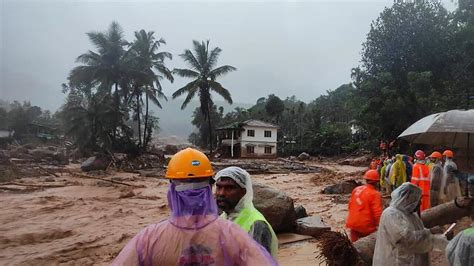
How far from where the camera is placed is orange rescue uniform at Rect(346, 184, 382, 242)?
4.54 metres

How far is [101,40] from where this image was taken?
29484mm

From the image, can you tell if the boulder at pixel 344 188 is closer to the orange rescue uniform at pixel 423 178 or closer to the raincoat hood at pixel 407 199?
the orange rescue uniform at pixel 423 178

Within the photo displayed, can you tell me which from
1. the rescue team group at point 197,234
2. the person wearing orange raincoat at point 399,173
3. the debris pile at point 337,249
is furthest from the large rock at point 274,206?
the rescue team group at point 197,234

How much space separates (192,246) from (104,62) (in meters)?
30.7

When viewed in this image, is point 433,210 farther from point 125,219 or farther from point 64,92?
point 64,92

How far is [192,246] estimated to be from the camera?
61.3 inches

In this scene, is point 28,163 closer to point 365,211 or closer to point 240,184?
point 365,211

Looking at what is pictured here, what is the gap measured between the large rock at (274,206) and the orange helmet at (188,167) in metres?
5.58

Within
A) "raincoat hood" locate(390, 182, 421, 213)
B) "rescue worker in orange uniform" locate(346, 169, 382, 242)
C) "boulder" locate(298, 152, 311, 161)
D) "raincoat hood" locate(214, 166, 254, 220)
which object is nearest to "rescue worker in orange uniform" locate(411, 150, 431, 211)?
"rescue worker in orange uniform" locate(346, 169, 382, 242)

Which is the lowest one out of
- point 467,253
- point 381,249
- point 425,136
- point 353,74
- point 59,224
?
point 59,224

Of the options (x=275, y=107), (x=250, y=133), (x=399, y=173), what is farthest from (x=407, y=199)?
(x=275, y=107)

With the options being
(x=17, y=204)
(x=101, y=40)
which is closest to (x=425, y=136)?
(x=17, y=204)

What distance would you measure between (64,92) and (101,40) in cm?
2135

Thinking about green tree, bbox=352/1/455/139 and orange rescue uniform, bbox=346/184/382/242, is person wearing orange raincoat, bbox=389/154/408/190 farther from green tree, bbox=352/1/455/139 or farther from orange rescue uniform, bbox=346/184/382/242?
green tree, bbox=352/1/455/139
